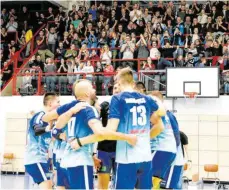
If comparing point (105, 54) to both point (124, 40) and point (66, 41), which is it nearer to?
point (124, 40)

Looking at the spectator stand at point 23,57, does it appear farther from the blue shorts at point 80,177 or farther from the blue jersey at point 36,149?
the blue shorts at point 80,177

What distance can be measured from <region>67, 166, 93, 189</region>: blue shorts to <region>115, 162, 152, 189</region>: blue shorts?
1.07 feet

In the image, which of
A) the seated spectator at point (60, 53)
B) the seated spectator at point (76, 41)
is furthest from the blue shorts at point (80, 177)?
the seated spectator at point (76, 41)

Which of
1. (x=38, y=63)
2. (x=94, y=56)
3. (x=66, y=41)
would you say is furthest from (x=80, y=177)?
(x=66, y=41)

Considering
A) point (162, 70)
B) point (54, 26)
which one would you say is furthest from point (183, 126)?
point (54, 26)

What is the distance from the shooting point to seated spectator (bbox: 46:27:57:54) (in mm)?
21481

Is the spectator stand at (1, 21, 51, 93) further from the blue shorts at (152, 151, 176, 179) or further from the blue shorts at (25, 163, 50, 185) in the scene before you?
the blue shorts at (152, 151, 176, 179)

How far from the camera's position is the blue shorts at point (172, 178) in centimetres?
744

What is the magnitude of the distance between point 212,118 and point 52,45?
847cm

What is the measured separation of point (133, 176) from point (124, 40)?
46.7 ft

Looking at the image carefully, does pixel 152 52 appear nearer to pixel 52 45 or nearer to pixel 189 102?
pixel 189 102

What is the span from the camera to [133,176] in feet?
18.4

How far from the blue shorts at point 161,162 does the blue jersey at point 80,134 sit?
5.36 feet

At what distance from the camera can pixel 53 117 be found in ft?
19.6
